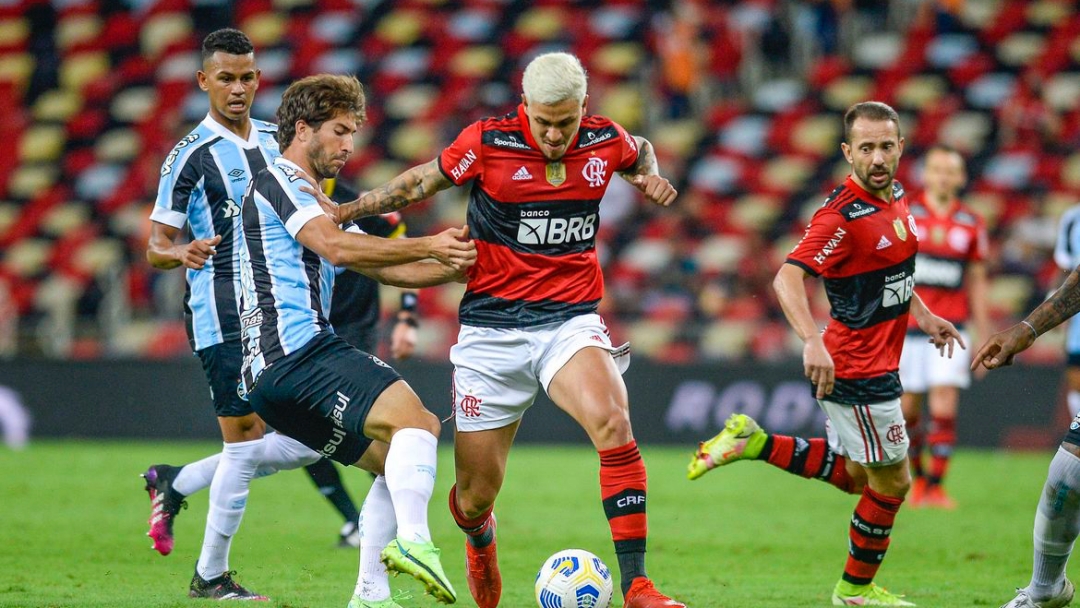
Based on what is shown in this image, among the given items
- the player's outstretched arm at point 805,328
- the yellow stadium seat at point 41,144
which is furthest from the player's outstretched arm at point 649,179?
the yellow stadium seat at point 41,144

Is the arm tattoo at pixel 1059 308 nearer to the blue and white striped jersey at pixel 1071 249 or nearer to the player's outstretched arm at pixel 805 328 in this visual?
the player's outstretched arm at pixel 805 328

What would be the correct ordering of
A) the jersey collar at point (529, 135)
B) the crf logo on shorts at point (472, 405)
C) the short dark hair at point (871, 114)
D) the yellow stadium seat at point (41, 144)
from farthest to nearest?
1. the yellow stadium seat at point (41, 144)
2. the short dark hair at point (871, 114)
3. the crf logo on shorts at point (472, 405)
4. the jersey collar at point (529, 135)

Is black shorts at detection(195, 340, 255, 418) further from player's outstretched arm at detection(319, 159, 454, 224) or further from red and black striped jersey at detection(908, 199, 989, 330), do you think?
red and black striped jersey at detection(908, 199, 989, 330)

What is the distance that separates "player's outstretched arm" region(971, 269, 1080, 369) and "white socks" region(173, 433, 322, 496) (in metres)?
3.23

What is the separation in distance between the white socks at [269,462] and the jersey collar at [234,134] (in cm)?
154

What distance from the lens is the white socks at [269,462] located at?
6.71 metres

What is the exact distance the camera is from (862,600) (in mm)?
6426

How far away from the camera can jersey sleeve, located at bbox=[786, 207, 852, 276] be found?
20.9ft

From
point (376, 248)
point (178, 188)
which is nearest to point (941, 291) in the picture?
point (178, 188)

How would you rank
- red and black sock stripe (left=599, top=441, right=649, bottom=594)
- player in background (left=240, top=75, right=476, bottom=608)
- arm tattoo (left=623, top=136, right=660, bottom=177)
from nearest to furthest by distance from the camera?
player in background (left=240, top=75, right=476, bottom=608) < red and black sock stripe (left=599, top=441, right=649, bottom=594) < arm tattoo (left=623, top=136, right=660, bottom=177)

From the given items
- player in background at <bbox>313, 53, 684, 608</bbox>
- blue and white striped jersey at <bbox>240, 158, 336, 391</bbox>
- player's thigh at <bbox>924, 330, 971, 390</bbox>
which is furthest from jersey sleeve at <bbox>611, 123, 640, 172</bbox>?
player's thigh at <bbox>924, 330, 971, 390</bbox>

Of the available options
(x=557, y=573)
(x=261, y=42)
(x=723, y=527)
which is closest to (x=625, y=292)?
(x=723, y=527)

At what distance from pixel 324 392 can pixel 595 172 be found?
1.57 m

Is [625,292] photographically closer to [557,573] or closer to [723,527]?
[723,527]
